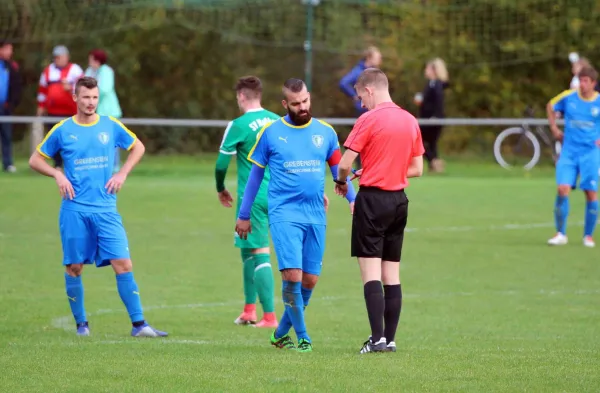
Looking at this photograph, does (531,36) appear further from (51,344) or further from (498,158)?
(51,344)

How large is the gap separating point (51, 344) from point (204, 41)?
21034 millimetres

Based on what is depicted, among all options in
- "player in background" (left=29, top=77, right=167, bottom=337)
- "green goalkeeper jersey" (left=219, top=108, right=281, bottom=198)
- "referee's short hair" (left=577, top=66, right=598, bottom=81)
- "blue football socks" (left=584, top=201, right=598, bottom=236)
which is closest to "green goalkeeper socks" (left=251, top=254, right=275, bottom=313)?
"green goalkeeper jersey" (left=219, top=108, right=281, bottom=198)

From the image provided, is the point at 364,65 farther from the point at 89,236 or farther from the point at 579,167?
the point at 89,236

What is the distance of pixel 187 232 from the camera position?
1766cm

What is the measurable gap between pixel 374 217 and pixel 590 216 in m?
8.56

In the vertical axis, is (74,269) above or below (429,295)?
above

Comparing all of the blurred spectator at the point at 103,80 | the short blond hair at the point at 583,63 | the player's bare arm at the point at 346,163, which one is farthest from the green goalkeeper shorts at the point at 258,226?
the blurred spectator at the point at 103,80

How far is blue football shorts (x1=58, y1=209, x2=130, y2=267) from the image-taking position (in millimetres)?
9961

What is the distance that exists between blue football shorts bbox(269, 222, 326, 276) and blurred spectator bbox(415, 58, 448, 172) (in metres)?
16.5

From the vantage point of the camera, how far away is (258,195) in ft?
35.5

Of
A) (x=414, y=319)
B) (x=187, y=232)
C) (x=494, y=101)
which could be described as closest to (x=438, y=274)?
(x=414, y=319)

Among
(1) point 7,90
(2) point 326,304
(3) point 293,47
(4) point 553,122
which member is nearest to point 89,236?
(2) point 326,304

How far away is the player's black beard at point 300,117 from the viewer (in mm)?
8938

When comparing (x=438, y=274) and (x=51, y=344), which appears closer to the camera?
(x=51, y=344)
